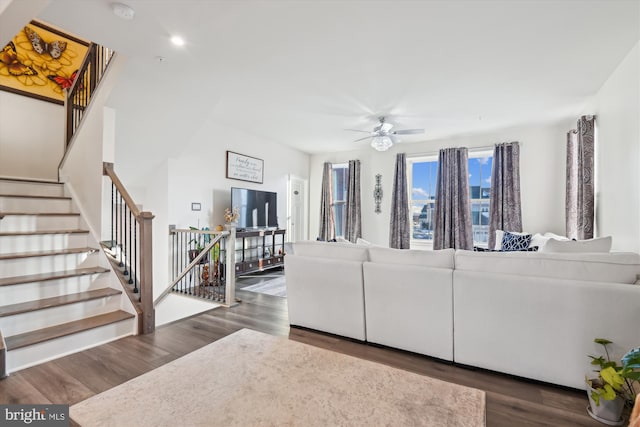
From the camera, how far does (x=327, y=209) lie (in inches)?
300

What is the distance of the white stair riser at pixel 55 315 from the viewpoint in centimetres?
A: 244

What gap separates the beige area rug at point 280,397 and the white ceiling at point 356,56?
2.68 m

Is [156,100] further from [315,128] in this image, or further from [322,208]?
[322,208]

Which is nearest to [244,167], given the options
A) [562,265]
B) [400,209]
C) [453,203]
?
[400,209]

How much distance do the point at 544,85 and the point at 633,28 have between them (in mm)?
1172

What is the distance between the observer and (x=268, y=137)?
6.38m

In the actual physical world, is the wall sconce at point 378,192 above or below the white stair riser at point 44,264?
above

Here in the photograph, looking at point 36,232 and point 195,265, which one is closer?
point 36,232

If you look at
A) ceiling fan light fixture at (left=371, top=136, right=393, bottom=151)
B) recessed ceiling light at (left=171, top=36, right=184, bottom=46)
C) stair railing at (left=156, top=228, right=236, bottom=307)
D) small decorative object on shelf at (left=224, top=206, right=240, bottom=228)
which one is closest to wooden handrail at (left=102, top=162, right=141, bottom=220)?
stair railing at (left=156, top=228, right=236, bottom=307)

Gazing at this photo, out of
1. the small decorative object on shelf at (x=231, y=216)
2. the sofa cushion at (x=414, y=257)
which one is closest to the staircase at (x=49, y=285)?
the small decorative object on shelf at (x=231, y=216)

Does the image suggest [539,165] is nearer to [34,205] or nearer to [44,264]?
[44,264]

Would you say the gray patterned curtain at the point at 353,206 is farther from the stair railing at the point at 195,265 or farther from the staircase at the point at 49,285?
the staircase at the point at 49,285

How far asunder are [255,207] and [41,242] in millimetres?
3297

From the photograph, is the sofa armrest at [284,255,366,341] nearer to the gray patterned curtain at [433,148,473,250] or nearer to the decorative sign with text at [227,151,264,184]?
the decorative sign with text at [227,151,264,184]
